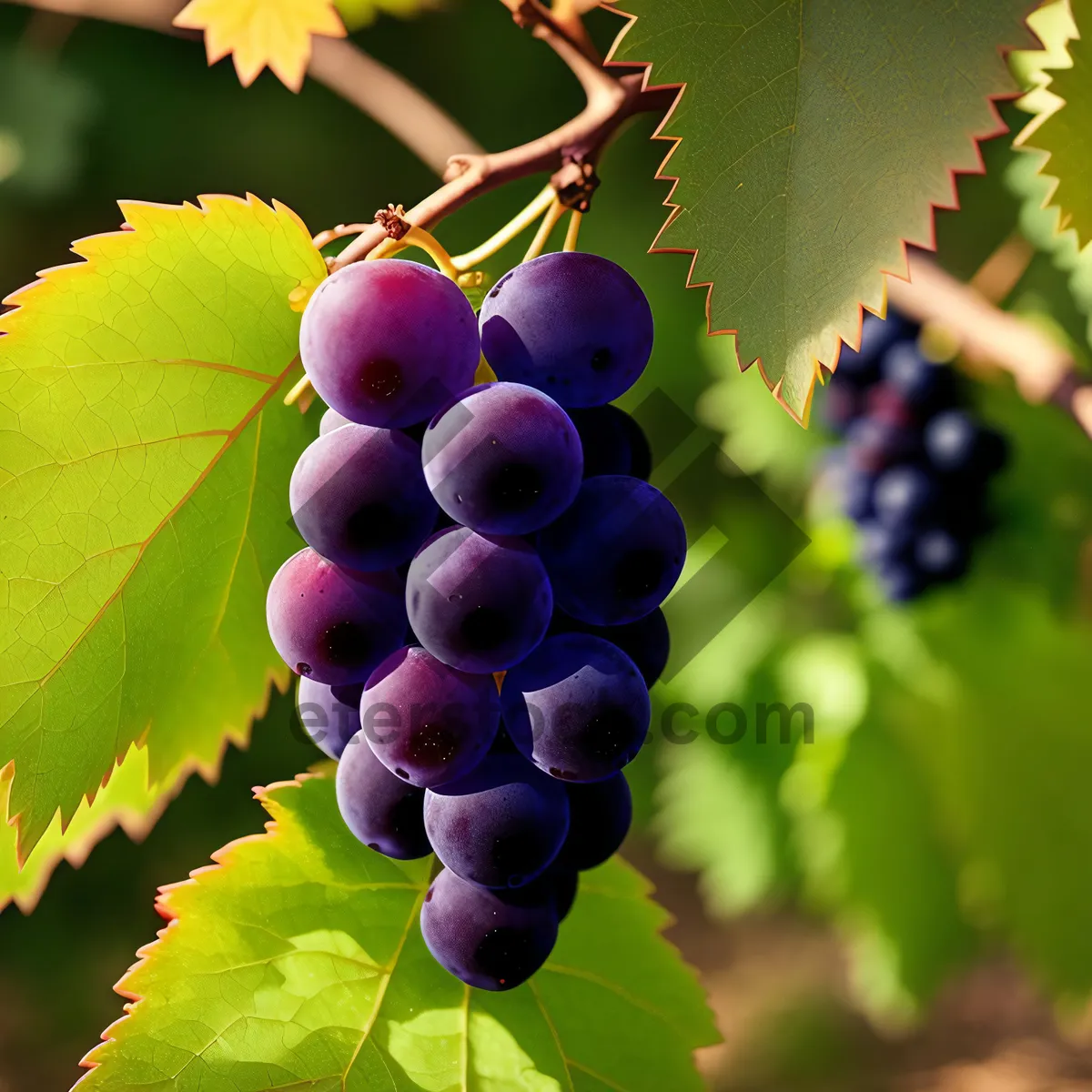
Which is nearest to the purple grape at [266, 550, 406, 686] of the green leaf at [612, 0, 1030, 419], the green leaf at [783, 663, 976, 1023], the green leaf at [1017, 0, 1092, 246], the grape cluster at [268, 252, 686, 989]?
the grape cluster at [268, 252, 686, 989]

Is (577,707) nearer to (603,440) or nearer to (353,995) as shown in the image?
(603,440)

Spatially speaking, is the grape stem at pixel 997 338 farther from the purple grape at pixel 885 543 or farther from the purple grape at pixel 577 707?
the purple grape at pixel 577 707

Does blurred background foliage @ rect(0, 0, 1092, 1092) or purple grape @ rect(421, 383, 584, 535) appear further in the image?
blurred background foliage @ rect(0, 0, 1092, 1092)

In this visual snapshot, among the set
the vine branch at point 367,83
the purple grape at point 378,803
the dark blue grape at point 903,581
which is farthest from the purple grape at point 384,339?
the dark blue grape at point 903,581

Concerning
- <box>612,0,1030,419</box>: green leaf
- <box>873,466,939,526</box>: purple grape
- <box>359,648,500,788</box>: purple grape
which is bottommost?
<box>873,466,939,526</box>: purple grape

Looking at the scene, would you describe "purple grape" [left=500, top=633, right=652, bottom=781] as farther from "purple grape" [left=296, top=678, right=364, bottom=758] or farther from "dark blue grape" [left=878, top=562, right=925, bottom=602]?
"dark blue grape" [left=878, top=562, right=925, bottom=602]

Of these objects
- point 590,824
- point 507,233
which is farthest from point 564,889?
point 507,233
